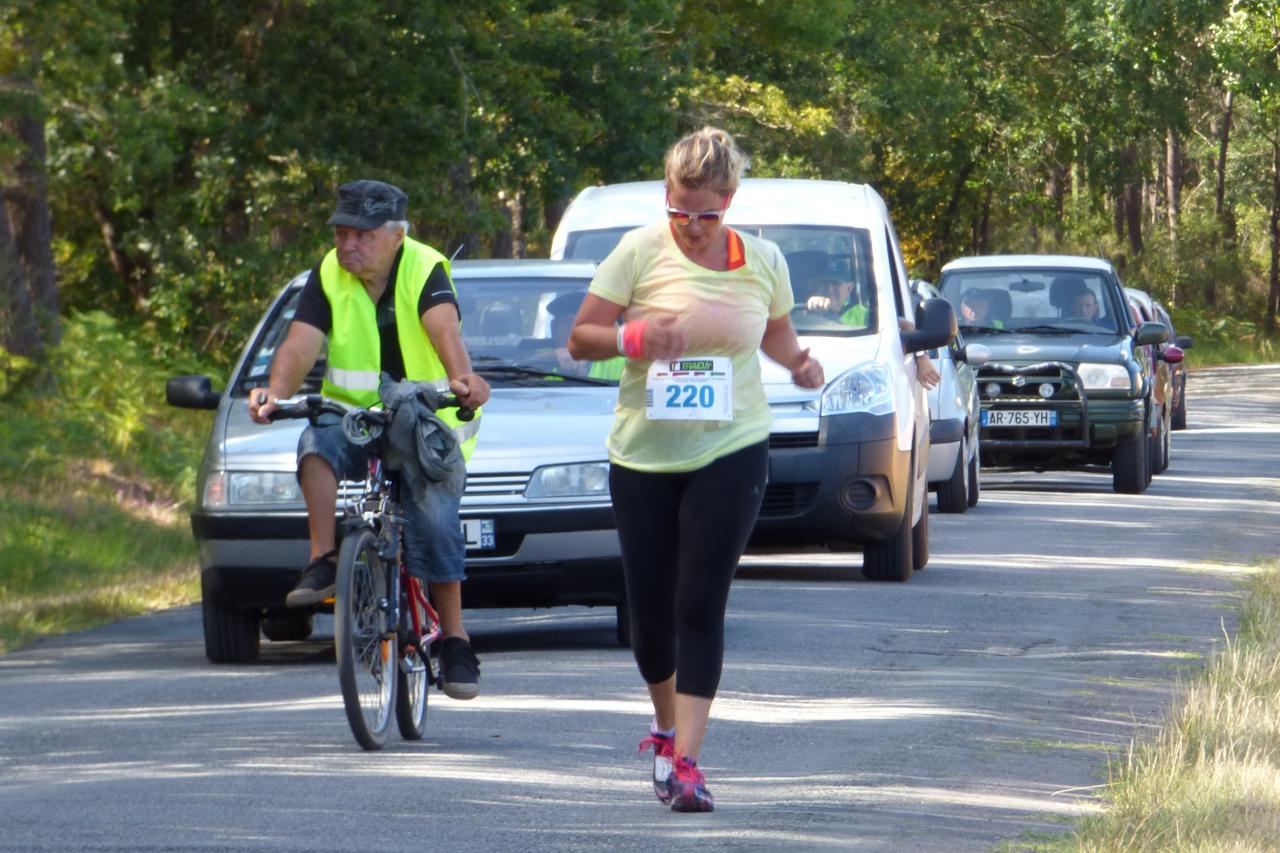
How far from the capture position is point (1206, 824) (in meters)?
6.23

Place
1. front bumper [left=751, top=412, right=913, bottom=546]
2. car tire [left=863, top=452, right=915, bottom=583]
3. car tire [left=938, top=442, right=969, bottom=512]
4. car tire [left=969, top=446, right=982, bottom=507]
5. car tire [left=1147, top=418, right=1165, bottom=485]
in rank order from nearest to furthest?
front bumper [left=751, top=412, right=913, bottom=546] → car tire [left=863, top=452, right=915, bottom=583] → car tire [left=938, top=442, right=969, bottom=512] → car tire [left=969, top=446, right=982, bottom=507] → car tire [left=1147, top=418, right=1165, bottom=485]

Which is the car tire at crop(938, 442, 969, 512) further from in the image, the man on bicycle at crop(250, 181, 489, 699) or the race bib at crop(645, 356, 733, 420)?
the race bib at crop(645, 356, 733, 420)

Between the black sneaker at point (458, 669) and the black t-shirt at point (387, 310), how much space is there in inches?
34.3

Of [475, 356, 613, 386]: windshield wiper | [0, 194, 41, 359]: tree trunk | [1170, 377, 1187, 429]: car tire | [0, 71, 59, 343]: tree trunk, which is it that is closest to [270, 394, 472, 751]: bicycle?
[475, 356, 613, 386]: windshield wiper

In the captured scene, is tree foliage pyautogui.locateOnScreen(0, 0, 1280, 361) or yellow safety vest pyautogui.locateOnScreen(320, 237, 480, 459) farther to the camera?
tree foliage pyautogui.locateOnScreen(0, 0, 1280, 361)

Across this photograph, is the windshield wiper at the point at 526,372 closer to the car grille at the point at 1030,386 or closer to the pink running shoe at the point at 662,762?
the pink running shoe at the point at 662,762

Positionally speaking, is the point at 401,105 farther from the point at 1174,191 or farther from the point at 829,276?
the point at 1174,191

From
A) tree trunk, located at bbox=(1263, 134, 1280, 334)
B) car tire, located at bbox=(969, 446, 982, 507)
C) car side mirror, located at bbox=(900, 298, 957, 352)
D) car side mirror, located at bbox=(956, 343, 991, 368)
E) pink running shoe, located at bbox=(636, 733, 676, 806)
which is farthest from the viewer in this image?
tree trunk, located at bbox=(1263, 134, 1280, 334)

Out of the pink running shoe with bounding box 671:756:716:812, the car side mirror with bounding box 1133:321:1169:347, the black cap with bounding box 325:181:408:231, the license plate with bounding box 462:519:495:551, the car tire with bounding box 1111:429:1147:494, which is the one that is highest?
the black cap with bounding box 325:181:408:231

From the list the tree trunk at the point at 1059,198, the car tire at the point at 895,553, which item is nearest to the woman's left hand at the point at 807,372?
the car tire at the point at 895,553

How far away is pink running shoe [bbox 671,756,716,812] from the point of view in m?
6.71

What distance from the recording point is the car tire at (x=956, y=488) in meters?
17.9

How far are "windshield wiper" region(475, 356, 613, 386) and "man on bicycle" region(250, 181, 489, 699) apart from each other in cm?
292

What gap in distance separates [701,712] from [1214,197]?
7222 cm
